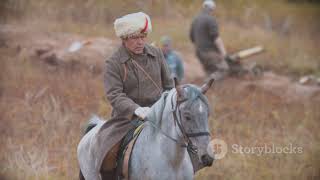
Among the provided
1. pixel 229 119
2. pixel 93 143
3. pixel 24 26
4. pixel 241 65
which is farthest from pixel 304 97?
pixel 93 143

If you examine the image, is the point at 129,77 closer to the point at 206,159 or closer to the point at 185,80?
the point at 206,159

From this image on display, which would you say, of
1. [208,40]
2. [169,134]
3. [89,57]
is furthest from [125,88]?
[89,57]

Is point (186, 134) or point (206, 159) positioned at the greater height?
point (186, 134)

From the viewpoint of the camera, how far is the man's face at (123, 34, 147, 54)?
664 centimetres

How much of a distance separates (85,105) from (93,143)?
20.1ft

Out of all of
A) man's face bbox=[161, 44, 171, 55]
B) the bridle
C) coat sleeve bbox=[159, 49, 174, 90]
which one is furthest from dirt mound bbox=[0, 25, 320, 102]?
the bridle

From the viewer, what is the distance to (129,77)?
6.64m

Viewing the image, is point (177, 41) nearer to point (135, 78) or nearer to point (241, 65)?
point (241, 65)

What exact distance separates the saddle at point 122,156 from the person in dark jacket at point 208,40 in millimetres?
9406

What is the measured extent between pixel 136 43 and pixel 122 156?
961 mm

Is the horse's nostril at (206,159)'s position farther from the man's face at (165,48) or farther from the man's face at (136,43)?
the man's face at (165,48)

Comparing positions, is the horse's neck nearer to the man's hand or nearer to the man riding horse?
the man's hand

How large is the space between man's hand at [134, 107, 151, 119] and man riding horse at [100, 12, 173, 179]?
0.07 metres

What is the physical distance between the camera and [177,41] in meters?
21.0
